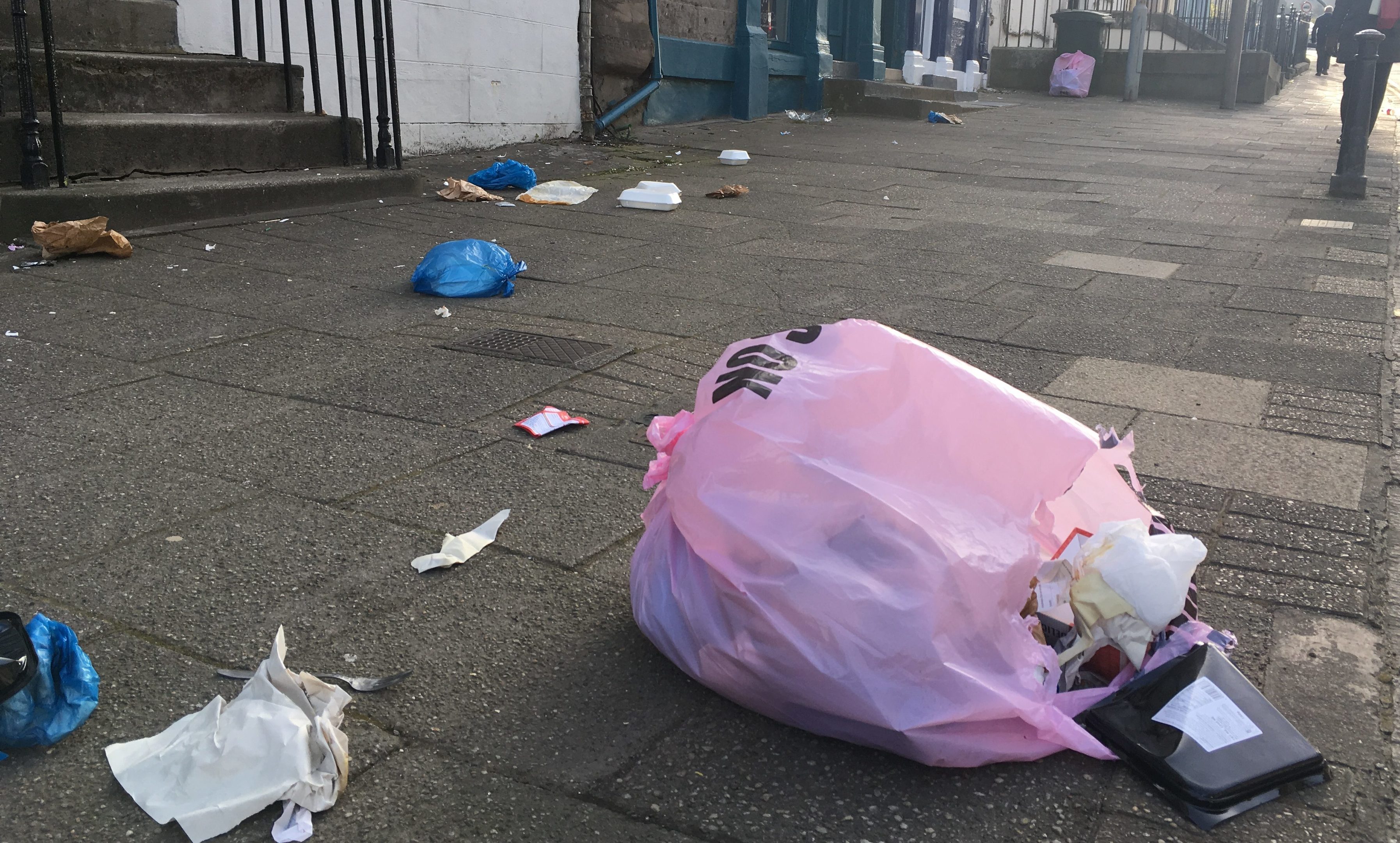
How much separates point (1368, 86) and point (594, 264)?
5819mm

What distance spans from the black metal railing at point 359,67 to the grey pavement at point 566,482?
Result: 0.64 m

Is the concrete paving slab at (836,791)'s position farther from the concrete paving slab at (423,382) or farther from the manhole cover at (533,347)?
the manhole cover at (533,347)

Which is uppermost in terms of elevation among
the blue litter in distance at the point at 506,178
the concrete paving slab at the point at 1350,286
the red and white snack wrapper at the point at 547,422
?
the blue litter in distance at the point at 506,178

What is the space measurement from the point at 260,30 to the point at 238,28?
5.8 inches

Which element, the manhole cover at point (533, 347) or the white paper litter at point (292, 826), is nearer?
the white paper litter at point (292, 826)

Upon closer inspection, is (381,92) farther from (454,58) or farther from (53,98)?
(53,98)

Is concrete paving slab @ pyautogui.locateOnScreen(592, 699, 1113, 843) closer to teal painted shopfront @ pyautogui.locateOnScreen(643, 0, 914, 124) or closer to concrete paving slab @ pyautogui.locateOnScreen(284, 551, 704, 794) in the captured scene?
concrete paving slab @ pyautogui.locateOnScreen(284, 551, 704, 794)

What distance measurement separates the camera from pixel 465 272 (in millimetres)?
4594

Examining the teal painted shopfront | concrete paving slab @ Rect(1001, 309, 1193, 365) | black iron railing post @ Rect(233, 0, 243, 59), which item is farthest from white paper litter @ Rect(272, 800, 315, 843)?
the teal painted shopfront

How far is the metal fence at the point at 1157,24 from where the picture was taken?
20266 mm

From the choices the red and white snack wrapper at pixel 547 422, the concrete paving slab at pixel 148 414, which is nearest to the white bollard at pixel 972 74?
the red and white snack wrapper at pixel 547 422

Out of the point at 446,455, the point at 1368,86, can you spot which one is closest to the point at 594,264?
the point at 446,455

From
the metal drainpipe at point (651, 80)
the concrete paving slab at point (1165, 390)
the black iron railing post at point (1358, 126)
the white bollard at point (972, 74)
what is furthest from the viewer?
the white bollard at point (972, 74)

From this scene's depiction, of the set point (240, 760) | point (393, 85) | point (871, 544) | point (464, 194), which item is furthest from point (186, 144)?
point (871, 544)
